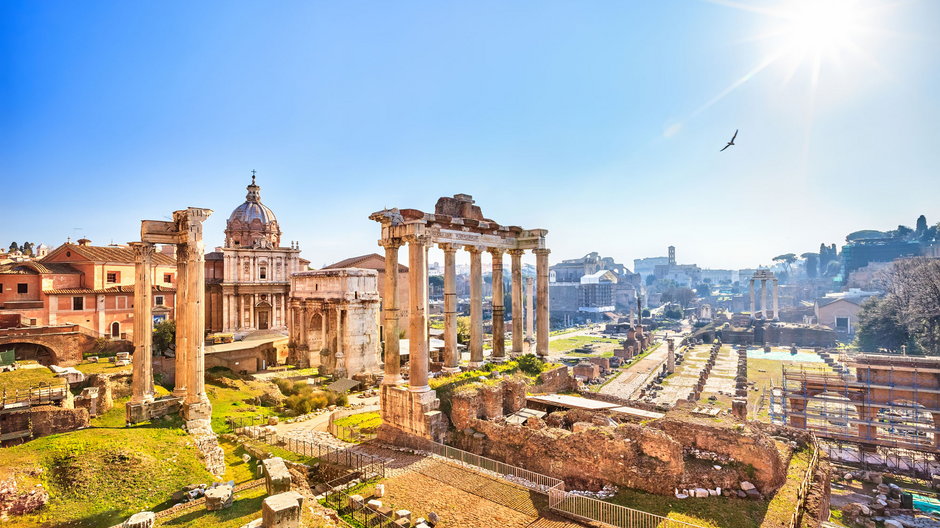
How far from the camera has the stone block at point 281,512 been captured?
7.57 metres

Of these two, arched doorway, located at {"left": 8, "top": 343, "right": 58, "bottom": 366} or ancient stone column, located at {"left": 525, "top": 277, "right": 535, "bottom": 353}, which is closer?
arched doorway, located at {"left": 8, "top": 343, "right": 58, "bottom": 366}

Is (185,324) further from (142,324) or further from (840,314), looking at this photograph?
(840,314)

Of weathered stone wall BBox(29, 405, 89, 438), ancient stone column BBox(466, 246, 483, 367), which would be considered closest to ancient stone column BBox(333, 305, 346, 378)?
ancient stone column BBox(466, 246, 483, 367)

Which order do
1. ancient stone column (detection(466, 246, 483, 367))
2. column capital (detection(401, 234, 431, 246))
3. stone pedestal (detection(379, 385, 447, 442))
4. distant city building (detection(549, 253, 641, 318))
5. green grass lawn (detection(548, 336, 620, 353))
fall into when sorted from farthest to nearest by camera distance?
distant city building (detection(549, 253, 641, 318))
green grass lawn (detection(548, 336, 620, 353))
ancient stone column (detection(466, 246, 483, 367))
column capital (detection(401, 234, 431, 246))
stone pedestal (detection(379, 385, 447, 442))

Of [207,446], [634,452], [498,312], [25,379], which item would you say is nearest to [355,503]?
[207,446]

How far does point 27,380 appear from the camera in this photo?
19.7 meters

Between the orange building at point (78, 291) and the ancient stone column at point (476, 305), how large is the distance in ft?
94.1

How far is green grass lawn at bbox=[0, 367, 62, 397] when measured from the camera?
18.3m

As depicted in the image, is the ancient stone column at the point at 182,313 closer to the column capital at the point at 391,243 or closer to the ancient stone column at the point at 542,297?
the column capital at the point at 391,243

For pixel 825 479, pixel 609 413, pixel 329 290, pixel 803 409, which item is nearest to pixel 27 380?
pixel 329 290

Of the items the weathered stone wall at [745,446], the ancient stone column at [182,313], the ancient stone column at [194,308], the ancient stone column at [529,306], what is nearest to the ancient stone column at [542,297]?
the weathered stone wall at [745,446]

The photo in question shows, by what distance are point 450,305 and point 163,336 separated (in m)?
24.7

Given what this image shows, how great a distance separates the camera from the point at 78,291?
32.8 m

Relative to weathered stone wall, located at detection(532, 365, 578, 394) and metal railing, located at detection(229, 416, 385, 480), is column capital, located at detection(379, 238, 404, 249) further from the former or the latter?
weathered stone wall, located at detection(532, 365, 578, 394)
